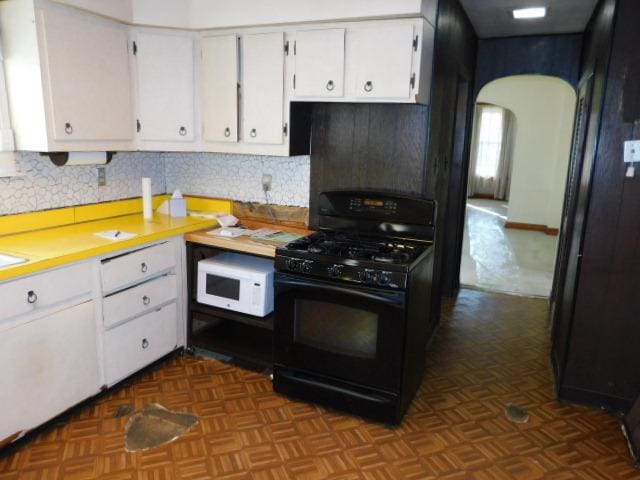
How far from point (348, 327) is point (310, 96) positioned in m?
1.38

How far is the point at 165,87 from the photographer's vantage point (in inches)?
123

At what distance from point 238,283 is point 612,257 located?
86.4 inches

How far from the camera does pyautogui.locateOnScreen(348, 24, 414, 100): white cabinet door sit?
2629 millimetres

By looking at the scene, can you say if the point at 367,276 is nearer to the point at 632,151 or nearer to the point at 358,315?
the point at 358,315

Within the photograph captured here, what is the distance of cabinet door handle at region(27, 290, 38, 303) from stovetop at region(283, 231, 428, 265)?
1.24 m

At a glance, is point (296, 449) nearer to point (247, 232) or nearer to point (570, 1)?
point (247, 232)

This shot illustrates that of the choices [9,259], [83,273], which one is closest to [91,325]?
[83,273]

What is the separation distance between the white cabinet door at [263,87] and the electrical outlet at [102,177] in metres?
1.03

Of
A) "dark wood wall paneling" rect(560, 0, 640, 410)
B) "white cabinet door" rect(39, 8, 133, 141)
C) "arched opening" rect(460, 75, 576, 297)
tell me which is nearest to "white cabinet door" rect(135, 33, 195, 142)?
"white cabinet door" rect(39, 8, 133, 141)

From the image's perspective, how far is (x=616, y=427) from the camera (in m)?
2.71

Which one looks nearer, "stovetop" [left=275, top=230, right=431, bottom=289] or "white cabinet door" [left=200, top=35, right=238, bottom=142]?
"stovetop" [left=275, top=230, right=431, bottom=289]

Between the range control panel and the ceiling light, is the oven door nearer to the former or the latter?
the range control panel

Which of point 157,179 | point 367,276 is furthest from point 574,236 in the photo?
point 157,179

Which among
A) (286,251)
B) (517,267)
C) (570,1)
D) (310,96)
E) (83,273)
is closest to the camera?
(83,273)
